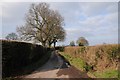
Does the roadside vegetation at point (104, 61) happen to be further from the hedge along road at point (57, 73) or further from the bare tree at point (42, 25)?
the bare tree at point (42, 25)

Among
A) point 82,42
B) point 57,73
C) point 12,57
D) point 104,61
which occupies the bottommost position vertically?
point 57,73

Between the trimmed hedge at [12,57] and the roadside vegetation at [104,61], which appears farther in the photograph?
the roadside vegetation at [104,61]

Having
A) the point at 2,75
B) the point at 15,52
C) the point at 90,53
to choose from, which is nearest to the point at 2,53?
the point at 2,75

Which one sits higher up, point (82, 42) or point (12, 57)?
point (82, 42)

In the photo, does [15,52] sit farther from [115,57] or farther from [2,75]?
[115,57]

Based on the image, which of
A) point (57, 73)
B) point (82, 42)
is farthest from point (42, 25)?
point (57, 73)

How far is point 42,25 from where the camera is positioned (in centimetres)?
6806

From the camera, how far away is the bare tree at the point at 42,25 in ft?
218

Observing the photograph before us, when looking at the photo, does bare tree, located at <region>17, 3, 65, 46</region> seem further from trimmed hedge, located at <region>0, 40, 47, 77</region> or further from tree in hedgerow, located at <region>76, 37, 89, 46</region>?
trimmed hedge, located at <region>0, 40, 47, 77</region>

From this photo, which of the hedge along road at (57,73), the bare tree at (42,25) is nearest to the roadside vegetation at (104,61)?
the hedge along road at (57,73)

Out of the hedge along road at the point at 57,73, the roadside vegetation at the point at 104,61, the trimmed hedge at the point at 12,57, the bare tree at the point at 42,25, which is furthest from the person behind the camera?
the bare tree at the point at 42,25

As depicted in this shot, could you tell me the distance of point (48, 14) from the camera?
67.9 metres

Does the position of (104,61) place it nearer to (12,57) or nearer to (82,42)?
(12,57)

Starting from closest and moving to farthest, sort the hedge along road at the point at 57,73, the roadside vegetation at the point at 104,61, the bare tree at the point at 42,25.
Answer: the roadside vegetation at the point at 104,61 < the hedge along road at the point at 57,73 < the bare tree at the point at 42,25
